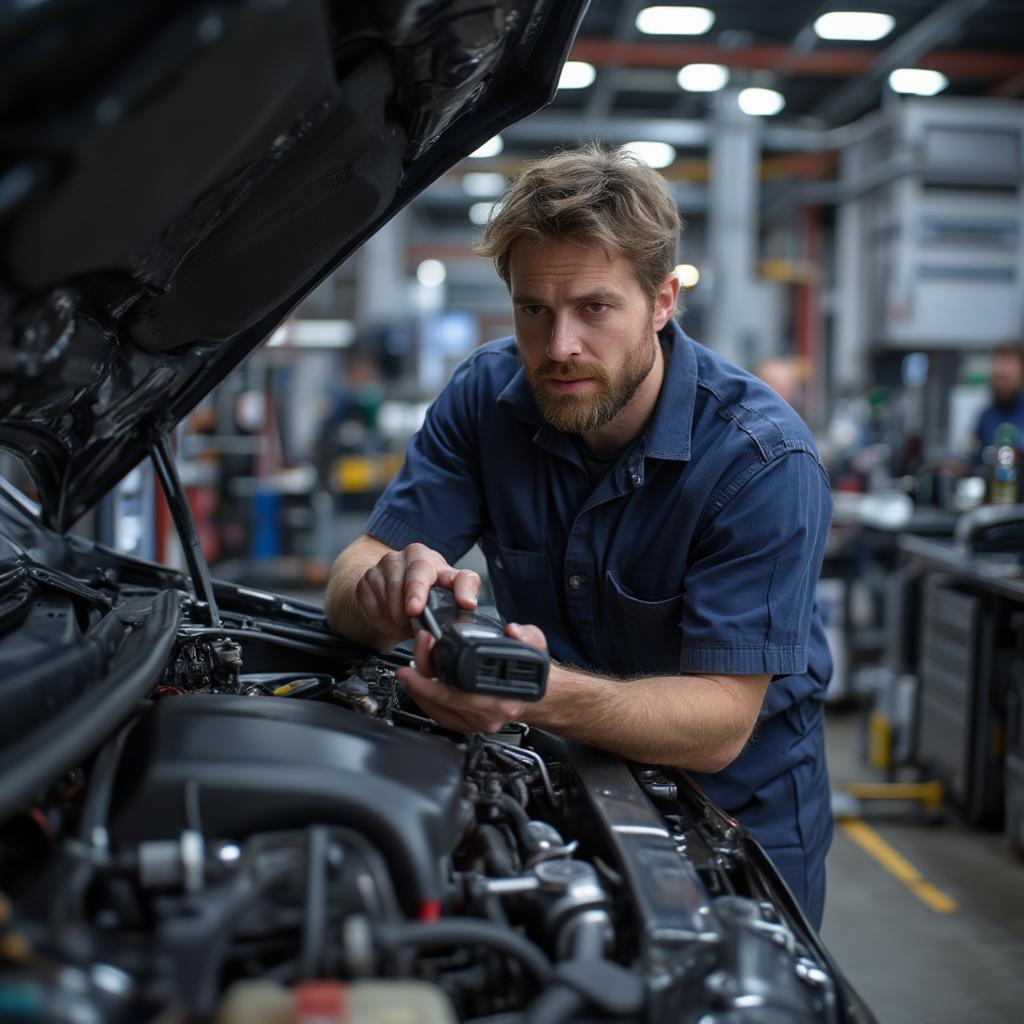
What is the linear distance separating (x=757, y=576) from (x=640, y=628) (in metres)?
0.23

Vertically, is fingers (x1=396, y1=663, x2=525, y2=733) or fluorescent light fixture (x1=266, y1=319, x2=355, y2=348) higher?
fluorescent light fixture (x1=266, y1=319, x2=355, y2=348)

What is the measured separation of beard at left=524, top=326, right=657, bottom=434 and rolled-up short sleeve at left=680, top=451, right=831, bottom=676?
0.21m

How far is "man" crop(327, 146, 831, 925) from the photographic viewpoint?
1476 millimetres

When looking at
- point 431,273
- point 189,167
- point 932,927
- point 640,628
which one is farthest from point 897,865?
point 431,273

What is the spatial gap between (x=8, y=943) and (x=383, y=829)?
33 centimetres

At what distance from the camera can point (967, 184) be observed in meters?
6.69

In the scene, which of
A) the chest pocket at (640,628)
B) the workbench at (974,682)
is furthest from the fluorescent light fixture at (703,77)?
the chest pocket at (640,628)

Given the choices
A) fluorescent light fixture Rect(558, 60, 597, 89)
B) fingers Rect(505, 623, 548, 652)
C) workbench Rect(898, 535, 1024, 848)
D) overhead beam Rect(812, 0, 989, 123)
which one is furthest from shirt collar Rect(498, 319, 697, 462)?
fluorescent light fixture Rect(558, 60, 597, 89)

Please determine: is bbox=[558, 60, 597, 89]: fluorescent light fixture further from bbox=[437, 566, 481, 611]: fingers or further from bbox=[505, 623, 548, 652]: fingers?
bbox=[505, 623, 548, 652]: fingers

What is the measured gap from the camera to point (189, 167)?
919 mm

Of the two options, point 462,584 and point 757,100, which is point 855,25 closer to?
point 757,100

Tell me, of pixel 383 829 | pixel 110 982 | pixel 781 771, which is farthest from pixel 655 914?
pixel 781 771

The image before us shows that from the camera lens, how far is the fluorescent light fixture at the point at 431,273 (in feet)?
56.2

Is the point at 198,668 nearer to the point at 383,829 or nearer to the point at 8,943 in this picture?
the point at 383,829
